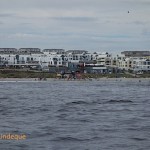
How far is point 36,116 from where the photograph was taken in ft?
107

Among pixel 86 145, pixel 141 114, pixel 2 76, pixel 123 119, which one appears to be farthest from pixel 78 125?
pixel 2 76

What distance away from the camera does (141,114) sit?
34.8 meters

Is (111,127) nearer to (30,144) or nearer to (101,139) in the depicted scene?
(101,139)

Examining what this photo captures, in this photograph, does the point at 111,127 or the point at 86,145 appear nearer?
the point at 86,145

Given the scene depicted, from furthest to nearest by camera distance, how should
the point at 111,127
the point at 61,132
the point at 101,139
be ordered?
the point at 111,127 → the point at 61,132 → the point at 101,139

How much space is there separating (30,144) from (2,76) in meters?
154

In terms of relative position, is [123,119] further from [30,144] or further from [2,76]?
[2,76]

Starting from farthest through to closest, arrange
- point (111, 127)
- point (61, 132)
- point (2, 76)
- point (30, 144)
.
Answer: point (2, 76) → point (111, 127) → point (61, 132) → point (30, 144)

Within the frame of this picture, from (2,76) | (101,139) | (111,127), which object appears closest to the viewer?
(101,139)

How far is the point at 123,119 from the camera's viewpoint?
3102cm

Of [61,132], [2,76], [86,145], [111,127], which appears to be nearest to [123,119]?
[111,127]

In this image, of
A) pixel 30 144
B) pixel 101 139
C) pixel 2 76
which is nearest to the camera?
pixel 30 144

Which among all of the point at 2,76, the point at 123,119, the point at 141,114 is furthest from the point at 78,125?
the point at 2,76

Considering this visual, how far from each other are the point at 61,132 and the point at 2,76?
151 m
